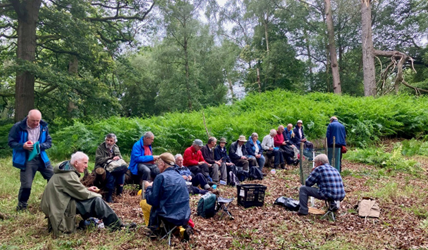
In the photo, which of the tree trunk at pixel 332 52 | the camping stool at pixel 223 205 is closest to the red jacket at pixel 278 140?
the camping stool at pixel 223 205

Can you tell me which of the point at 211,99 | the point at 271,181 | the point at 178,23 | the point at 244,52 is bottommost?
the point at 271,181

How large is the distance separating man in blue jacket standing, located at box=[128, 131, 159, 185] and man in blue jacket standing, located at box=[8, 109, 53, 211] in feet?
6.41

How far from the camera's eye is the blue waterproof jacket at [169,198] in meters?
3.96

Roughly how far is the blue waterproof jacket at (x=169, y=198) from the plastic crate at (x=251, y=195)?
2.11 metres

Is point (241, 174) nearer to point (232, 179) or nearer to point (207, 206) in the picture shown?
point (232, 179)

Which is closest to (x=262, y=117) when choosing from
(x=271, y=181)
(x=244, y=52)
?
(x=271, y=181)

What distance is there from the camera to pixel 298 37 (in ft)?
80.3

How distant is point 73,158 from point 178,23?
804 inches

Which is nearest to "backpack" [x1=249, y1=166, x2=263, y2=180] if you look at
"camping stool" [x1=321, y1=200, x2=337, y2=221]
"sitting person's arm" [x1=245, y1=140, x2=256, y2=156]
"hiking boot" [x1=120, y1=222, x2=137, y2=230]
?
"sitting person's arm" [x1=245, y1=140, x2=256, y2=156]

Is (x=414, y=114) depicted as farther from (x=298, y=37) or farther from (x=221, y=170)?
(x=298, y=37)

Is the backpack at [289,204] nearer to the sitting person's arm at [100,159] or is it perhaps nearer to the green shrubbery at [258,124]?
the sitting person's arm at [100,159]

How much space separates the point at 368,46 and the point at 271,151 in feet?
37.5

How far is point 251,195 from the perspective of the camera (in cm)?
596

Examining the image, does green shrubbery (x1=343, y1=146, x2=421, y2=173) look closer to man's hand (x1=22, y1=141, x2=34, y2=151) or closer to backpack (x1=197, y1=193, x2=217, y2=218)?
backpack (x1=197, y1=193, x2=217, y2=218)
